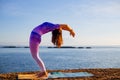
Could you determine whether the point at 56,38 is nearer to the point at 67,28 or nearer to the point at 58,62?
the point at 67,28

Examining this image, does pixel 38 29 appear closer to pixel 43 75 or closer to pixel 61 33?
pixel 61 33

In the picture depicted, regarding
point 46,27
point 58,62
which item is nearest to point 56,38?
point 46,27

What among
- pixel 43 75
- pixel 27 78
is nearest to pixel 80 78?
pixel 27 78

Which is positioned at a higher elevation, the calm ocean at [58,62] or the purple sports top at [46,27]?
the purple sports top at [46,27]

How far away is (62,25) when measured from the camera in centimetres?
539

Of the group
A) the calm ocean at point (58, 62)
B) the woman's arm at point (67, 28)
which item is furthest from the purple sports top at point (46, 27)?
the calm ocean at point (58, 62)

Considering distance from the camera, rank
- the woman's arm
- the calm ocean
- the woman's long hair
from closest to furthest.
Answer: the woman's arm < the woman's long hair < the calm ocean

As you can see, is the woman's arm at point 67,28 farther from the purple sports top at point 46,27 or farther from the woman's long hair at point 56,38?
the woman's long hair at point 56,38

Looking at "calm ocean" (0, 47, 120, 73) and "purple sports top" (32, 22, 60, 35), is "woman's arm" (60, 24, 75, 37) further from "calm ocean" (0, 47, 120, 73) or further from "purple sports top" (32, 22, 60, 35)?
"calm ocean" (0, 47, 120, 73)

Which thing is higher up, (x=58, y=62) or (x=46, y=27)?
(x=46, y=27)

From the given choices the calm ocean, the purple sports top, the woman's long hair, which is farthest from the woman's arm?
the calm ocean

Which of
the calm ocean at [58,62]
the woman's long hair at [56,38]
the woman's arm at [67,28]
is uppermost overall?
the woman's arm at [67,28]

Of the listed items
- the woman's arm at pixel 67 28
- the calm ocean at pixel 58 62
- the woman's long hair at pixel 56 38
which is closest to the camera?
the woman's arm at pixel 67 28

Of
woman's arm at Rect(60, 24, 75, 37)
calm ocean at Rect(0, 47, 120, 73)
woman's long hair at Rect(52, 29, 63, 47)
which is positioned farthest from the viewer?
calm ocean at Rect(0, 47, 120, 73)
